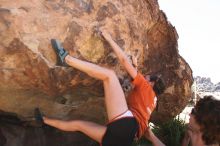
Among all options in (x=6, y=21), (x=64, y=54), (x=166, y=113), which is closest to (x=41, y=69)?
(x=64, y=54)

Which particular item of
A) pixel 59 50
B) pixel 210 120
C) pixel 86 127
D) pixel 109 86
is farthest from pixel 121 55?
pixel 210 120

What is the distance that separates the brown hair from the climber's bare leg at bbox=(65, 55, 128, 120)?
54.3 inches

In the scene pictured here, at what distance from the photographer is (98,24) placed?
6699 mm

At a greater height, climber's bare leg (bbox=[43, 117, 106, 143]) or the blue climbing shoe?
the blue climbing shoe

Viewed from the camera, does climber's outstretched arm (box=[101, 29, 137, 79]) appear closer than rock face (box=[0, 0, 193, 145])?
No

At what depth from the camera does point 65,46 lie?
20.8ft

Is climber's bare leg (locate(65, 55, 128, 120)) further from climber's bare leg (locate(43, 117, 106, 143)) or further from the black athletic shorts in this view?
climber's bare leg (locate(43, 117, 106, 143))

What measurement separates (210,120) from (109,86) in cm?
182

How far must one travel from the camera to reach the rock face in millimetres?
6047

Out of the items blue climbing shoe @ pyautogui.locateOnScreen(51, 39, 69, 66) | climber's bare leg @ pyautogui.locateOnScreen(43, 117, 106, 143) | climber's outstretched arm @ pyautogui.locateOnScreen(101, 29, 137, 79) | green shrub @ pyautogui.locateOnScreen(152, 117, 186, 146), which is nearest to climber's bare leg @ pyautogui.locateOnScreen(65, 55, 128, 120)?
blue climbing shoe @ pyautogui.locateOnScreen(51, 39, 69, 66)

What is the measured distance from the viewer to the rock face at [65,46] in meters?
6.05

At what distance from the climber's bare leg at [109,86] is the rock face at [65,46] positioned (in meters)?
0.31

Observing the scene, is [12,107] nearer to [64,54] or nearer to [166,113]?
[64,54]

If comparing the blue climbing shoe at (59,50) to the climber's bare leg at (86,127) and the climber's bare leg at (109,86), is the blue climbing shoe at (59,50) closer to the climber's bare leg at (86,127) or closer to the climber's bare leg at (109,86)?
the climber's bare leg at (109,86)
